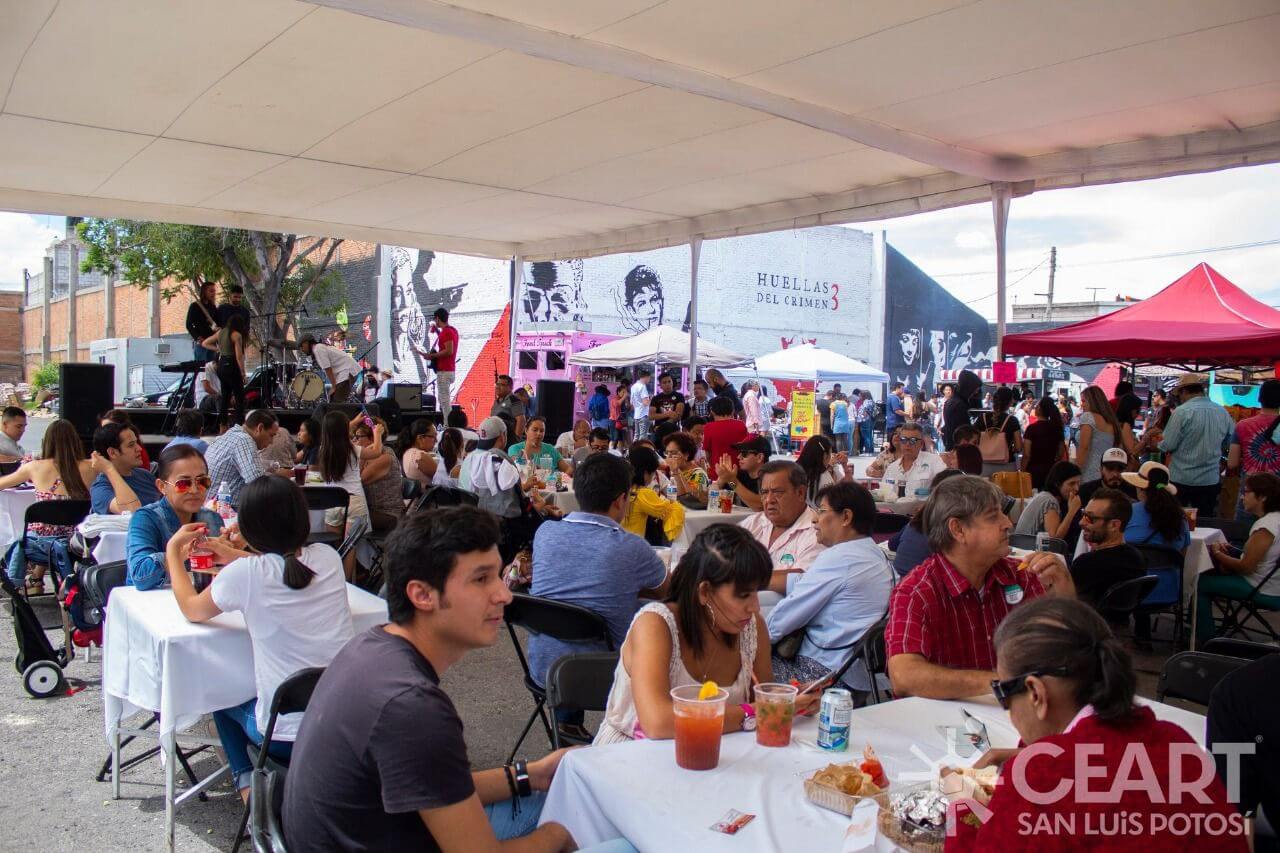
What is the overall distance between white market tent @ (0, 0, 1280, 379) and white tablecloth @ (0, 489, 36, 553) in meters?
2.80

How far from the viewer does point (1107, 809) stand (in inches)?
54.4

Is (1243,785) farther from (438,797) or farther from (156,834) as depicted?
(156,834)

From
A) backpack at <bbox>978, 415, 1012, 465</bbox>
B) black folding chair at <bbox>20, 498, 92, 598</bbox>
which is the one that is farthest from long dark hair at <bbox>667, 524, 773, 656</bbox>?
backpack at <bbox>978, 415, 1012, 465</bbox>

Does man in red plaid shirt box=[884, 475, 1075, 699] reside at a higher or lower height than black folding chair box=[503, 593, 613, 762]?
higher

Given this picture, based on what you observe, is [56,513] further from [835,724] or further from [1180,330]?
[1180,330]

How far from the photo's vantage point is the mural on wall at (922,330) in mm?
30891

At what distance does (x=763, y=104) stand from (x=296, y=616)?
505 cm

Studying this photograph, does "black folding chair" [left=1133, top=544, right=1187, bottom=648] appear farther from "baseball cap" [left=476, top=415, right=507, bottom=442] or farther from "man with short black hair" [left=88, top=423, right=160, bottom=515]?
"man with short black hair" [left=88, top=423, right=160, bottom=515]

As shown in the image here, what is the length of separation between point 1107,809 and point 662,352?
14437 mm

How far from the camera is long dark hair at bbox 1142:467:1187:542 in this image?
542cm

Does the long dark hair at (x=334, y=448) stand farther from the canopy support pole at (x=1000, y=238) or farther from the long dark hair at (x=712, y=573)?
the canopy support pole at (x=1000, y=238)

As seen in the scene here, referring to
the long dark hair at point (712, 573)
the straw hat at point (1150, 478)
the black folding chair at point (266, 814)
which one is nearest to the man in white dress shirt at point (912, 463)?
the straw hat at point (1150, 478)

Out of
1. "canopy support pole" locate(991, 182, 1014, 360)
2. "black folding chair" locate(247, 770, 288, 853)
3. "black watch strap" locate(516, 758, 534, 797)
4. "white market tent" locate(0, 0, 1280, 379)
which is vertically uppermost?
"white market tent" locate(0, 0, 1280, 379)

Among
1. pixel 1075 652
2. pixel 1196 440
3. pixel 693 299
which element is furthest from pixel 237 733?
pixel 693 299
